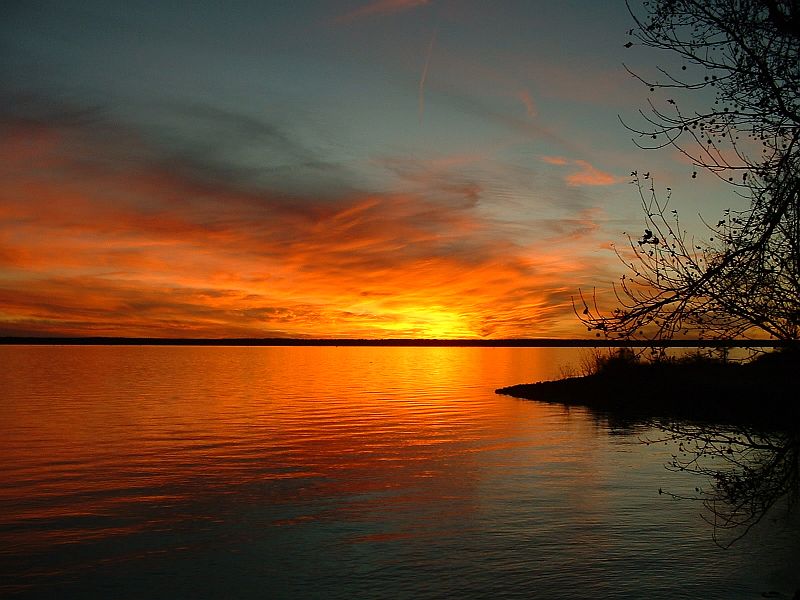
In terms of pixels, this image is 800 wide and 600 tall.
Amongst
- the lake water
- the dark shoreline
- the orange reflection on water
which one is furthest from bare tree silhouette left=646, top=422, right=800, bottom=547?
the orange reflection on water

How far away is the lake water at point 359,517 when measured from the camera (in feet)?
59.0

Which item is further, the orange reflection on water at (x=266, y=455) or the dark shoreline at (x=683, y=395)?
the dark shoreline at (x=683, y=395)

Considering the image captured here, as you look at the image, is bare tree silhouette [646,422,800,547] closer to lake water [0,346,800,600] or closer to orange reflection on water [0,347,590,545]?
lake water [0,346,800,600]

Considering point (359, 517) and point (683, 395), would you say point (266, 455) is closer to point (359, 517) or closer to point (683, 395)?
point (359, 517)

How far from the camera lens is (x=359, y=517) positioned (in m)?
24.6

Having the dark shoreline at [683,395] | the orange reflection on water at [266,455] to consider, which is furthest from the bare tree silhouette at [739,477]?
the orange reflection on water at [266,455]

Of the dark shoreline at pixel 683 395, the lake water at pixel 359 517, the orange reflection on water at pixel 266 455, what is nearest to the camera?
the lake water at pixel 359 517

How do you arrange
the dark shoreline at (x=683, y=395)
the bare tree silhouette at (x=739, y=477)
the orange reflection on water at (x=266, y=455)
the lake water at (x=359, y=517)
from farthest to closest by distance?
the dark shoreline at (x=683, y=395) < the orange reflection on water at (x=266, y=455) < the lake water at (x=359, y=517) < the bare tree silhouette at (x=739, y=477)

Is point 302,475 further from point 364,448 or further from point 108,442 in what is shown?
point 108,442

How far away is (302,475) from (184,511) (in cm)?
770

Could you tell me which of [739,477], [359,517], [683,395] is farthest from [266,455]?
[683,395]

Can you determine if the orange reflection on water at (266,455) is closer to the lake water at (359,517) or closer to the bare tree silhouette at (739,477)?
the lake water at (359,517)

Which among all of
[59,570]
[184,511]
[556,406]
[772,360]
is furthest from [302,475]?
[556,406]

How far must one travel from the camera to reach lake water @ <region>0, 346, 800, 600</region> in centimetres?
1797
